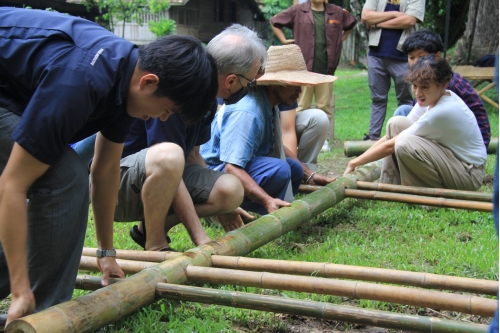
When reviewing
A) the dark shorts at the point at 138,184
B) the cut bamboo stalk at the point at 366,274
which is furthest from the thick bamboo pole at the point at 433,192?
the cut bamboo stalk at the point at 366,274

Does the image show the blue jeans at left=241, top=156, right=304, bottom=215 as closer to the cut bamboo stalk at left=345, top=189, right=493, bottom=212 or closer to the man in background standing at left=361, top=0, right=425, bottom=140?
the cut bamboo stalk at left=345, top=189, right=493, bottom=212

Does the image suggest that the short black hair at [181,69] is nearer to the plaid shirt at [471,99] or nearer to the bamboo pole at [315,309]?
the bamboo pole at [315,309]

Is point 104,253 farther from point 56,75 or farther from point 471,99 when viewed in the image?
point 471,99

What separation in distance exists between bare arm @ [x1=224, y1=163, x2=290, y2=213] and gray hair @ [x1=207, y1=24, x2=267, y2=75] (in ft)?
2.15

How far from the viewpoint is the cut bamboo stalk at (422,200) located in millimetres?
4160

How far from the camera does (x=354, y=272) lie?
268cm

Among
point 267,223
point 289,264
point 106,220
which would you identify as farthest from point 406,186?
point 106,220

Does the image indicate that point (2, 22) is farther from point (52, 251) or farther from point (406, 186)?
point (406, 186)

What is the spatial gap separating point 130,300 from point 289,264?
755mm

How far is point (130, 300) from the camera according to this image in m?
2.45

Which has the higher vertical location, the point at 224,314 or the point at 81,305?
the point at 81,305

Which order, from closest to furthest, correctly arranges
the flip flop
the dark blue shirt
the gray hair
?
the gray hair < the flip flop < the dark blue shirt

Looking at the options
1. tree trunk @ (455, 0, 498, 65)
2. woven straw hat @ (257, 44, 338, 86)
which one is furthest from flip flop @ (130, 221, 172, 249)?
tree trunk @ (455, 0, 498, 65)

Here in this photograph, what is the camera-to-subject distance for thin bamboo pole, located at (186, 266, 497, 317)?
220cm
